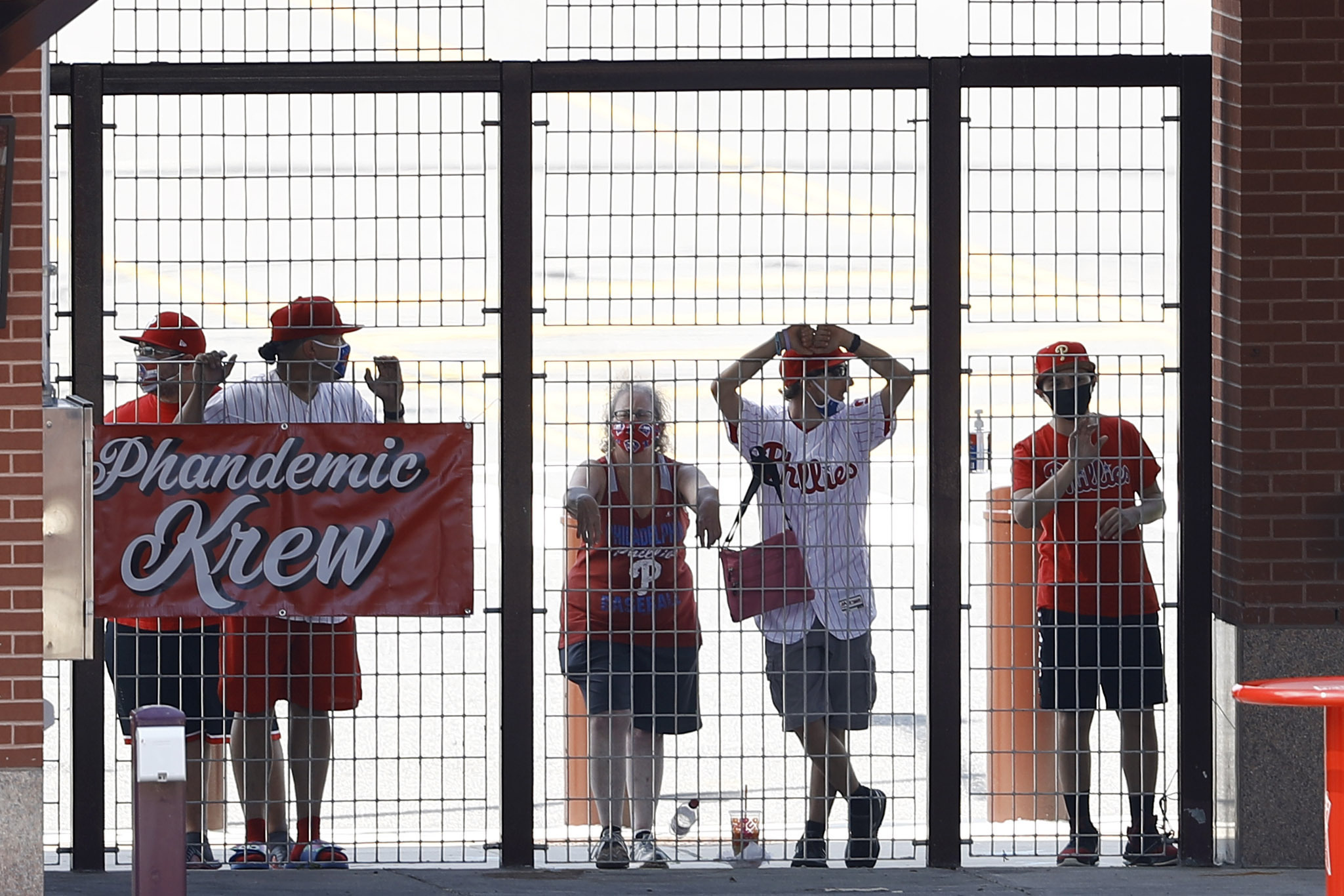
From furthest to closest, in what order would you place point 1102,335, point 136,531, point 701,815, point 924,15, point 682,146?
point 1102,335
point 682,146
point 924,15
point 701,815
point 136,531

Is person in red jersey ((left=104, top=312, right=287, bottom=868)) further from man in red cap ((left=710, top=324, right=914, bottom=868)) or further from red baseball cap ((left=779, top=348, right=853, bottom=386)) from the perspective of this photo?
red baseball cap ((left=779, top=348, right=853, bottom=386))

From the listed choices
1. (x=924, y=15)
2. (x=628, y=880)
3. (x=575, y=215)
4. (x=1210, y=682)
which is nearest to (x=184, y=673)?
(x=628, y=880)

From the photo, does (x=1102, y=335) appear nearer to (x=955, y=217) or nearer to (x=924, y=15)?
(x=924, y=15)

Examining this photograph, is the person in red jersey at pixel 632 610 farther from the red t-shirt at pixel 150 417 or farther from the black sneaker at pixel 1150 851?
the black sneaker at pixel 1150 851

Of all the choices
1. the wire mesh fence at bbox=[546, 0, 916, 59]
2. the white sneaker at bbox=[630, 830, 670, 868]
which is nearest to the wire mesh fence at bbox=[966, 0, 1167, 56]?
the wire mesh fence at bbox=[546, 0, 916, 59]

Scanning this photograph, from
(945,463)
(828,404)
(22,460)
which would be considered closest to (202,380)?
(22,460)

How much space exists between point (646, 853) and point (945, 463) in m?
1.95

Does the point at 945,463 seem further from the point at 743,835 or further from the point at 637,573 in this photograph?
the point at 743,835

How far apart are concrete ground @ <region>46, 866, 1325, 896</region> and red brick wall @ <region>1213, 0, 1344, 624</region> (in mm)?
1025

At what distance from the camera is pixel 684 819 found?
6695 mm

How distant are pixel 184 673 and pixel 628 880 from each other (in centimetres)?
195

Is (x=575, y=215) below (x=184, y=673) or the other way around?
the other way around

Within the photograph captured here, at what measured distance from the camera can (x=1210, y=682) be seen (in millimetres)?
6797

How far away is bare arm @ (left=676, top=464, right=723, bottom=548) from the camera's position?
6504mm
